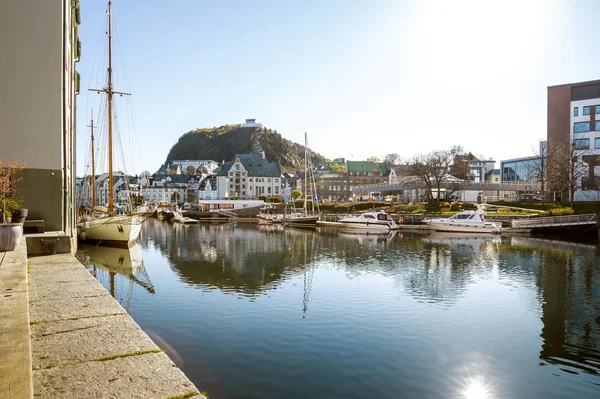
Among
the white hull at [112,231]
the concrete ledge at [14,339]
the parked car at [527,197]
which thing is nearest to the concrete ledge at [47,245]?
the concrete ledge at [14,339]

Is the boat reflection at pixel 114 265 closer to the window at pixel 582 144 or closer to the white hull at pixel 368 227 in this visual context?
the white hull at pixel 368 227

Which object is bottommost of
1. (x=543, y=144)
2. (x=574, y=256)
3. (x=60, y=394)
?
(x=574, y=256)

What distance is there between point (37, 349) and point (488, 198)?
9344cm

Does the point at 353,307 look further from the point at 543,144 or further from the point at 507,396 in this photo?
the point at 543,144

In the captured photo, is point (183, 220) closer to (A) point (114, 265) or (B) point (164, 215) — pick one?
(B) point (164, 215)

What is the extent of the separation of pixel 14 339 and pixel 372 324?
469 inches

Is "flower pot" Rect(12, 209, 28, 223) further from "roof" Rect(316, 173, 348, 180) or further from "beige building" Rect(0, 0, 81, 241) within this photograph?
"roof" Rect(316, 173, 348, 180)

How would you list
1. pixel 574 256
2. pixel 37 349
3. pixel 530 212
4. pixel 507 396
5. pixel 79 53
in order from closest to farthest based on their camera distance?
pixel 37 349
pixel 507 396
pixel 574 256
pixel 79 53
pixel 530 212

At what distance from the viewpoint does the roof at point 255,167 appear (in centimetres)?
16162

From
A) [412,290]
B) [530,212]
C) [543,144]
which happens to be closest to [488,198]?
[543,144]

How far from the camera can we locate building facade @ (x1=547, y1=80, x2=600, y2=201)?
228ft

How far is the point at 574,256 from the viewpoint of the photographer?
33500 mm

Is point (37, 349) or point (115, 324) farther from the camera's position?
point (115, 324)

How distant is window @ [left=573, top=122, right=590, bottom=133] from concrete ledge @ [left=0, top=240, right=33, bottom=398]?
82.5 meters
